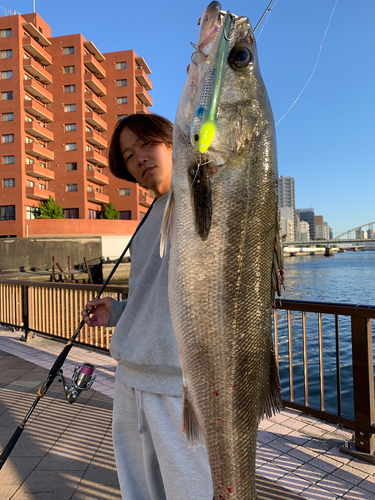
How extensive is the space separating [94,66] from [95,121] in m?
7.16

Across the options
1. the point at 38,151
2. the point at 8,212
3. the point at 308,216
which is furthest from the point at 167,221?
the point at 308,216

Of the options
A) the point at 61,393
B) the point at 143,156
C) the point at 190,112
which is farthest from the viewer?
the point at 61,393

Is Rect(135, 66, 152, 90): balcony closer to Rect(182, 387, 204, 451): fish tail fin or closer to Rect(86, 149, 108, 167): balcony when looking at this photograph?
Rect(86, 149, 108, 167): balcony

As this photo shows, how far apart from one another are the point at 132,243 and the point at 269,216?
86cm

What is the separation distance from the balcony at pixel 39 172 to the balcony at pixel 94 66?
14.6 meters

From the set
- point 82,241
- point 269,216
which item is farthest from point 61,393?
point 82,241

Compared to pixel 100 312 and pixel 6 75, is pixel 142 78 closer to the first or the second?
pixel 6 75

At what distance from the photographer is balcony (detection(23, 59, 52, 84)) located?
41.5 metres

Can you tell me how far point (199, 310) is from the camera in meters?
1.09

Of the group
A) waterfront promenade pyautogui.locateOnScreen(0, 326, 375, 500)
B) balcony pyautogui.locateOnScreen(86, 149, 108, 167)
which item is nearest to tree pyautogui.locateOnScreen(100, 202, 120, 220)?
balcony pyautogui.locateOnScreen(86, 149, 108, 167)

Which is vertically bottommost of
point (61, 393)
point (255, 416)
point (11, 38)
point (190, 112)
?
point (61, 393)

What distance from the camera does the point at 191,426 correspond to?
1187mm

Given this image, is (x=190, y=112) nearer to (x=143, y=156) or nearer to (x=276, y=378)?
(x=143, y=156)

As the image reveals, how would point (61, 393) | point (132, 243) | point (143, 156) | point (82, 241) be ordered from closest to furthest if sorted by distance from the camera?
point (143, 156) < point (132, 243) < point (61, 393) < point (82, 241)
